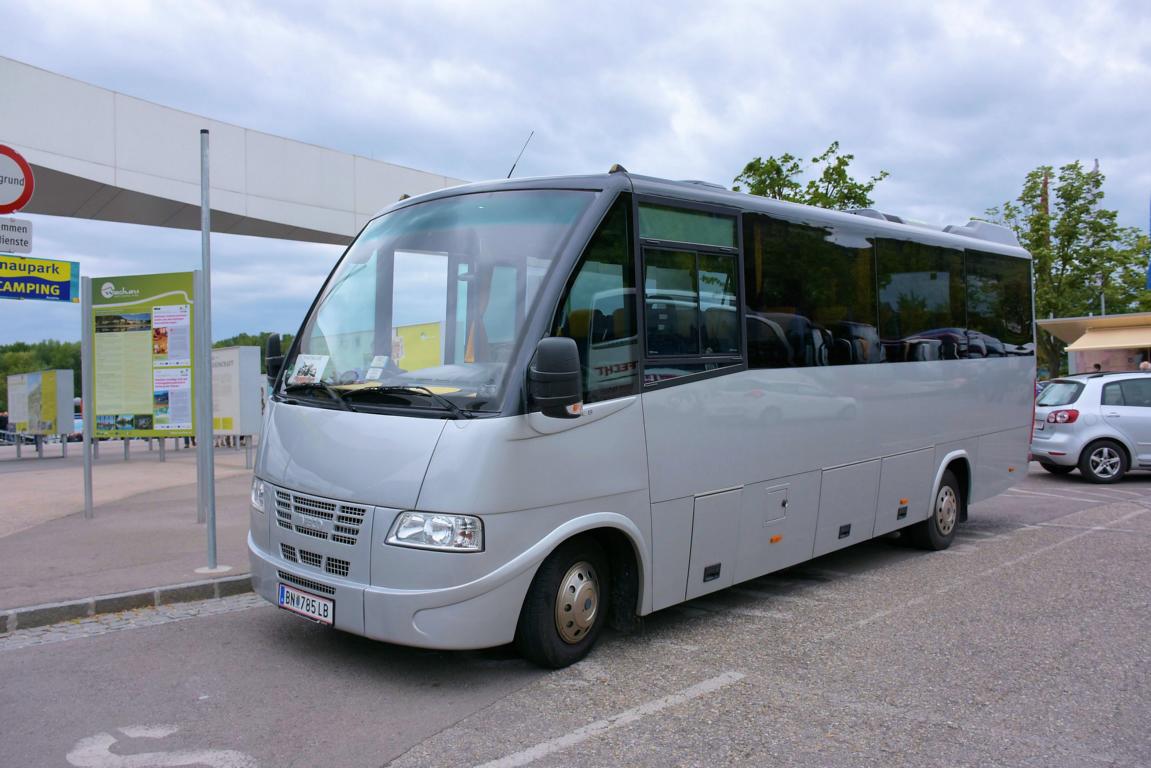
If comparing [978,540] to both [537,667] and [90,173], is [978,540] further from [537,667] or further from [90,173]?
[90,173]

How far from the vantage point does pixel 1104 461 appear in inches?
569

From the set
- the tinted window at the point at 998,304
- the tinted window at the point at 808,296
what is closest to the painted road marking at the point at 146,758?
the tinted window at the point at 808,296

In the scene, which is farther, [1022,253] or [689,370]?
[1022,253]

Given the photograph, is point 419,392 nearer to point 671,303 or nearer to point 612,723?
point 671,303

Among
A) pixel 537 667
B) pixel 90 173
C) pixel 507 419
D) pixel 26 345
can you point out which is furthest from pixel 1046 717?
pixel 26 345

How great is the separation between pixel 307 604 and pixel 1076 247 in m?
37.4

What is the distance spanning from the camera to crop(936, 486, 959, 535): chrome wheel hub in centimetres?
888

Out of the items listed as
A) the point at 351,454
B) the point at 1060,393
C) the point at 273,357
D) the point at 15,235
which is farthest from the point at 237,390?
the point at 1060,393

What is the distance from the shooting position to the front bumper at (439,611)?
4641 mm

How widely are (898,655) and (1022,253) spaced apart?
671 centimetres

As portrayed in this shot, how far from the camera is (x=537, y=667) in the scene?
5.21 metres

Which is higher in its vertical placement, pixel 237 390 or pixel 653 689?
pixel 237 390

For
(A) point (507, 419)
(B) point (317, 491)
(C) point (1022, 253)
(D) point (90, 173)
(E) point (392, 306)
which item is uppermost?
(D) point (90, 173)

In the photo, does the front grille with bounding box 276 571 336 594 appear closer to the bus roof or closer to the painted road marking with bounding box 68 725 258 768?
the painted road marking with bounding box 68 725 258 768
